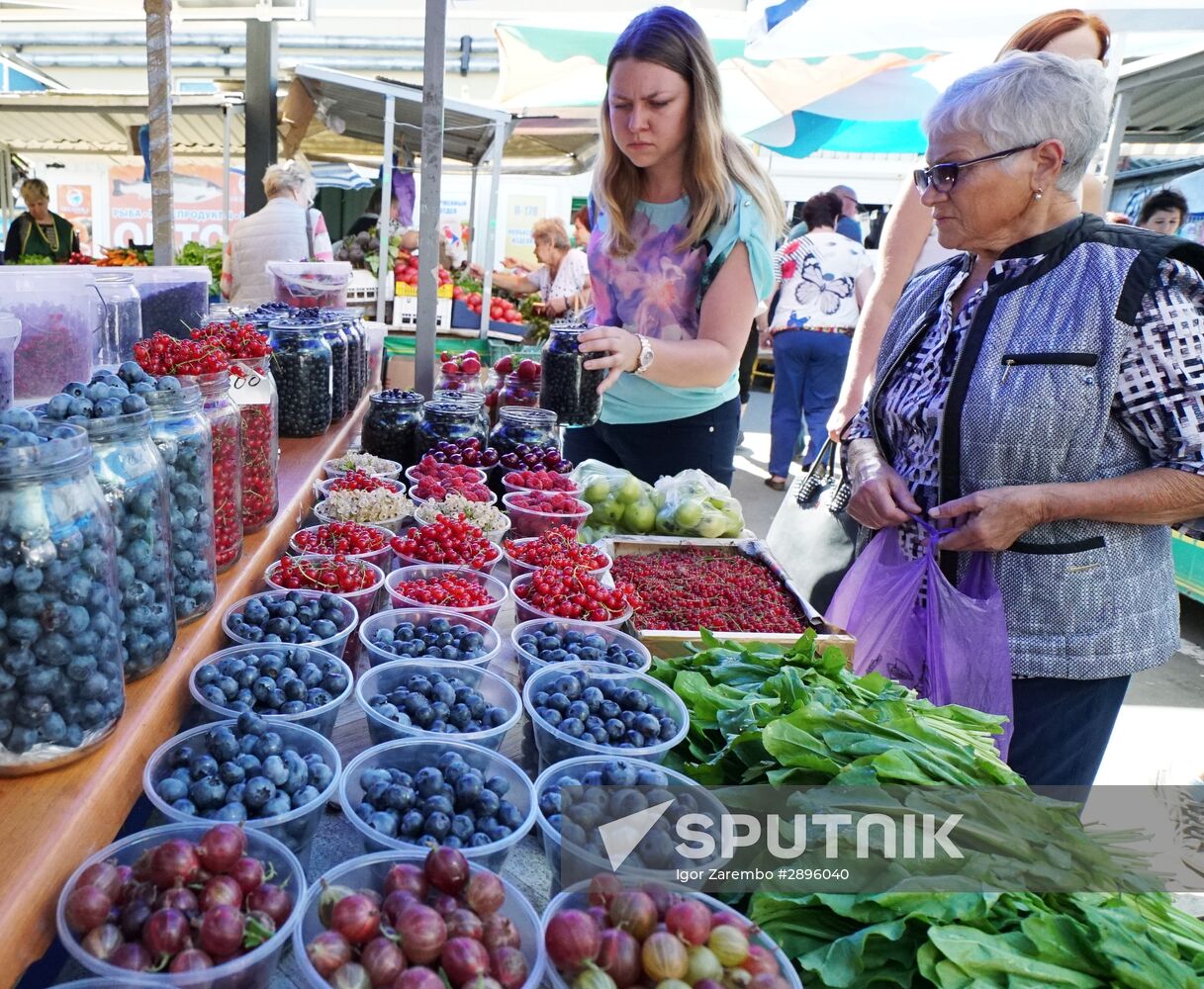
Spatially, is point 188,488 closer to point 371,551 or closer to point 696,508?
point 371,551

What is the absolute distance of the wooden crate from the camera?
1926 millimetres

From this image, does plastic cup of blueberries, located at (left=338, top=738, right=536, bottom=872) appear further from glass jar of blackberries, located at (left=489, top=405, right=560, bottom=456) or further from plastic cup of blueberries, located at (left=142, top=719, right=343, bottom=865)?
glass jar of blackberries, located at (left=489, top=405, right=560, bottom=456)

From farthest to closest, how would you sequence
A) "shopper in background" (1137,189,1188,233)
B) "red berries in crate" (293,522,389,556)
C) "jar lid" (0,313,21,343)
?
"shopper in background" (1137,189,1188,233), "red berries in crate" (293,522,389,556), "jar lid" (0,313,21,343)

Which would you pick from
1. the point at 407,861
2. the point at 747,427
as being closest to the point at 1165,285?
the point at 407,861

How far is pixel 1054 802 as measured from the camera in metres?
1.31

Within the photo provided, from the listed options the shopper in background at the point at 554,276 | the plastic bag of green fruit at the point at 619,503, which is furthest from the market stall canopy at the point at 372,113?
the plastic bag of green fruit at the point at 619,503

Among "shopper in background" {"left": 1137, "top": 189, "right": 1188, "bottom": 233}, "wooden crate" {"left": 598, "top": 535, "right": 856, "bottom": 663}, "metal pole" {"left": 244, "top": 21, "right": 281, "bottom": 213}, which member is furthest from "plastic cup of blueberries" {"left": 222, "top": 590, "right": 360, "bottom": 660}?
"metal pole" {"left": 244, "top": 21, "right": 281, "bottom": 213}

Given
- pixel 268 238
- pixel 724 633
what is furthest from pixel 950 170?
pixel 268 238

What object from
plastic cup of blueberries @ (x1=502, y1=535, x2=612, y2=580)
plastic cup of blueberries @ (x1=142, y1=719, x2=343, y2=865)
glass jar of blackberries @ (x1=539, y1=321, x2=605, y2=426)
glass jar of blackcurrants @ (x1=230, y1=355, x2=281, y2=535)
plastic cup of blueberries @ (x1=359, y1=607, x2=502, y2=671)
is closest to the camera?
plastic cup of blueberries @ (x1=142, y1=719, x2=343, y2=865)

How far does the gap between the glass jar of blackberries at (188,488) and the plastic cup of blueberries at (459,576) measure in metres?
0.40

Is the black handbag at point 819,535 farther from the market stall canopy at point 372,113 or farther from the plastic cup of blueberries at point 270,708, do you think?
the market stall canopy at point 372,113

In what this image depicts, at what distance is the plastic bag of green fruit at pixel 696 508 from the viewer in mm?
2619

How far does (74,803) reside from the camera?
3.05 feet

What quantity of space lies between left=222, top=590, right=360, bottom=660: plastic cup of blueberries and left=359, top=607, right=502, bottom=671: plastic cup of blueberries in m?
0.03
